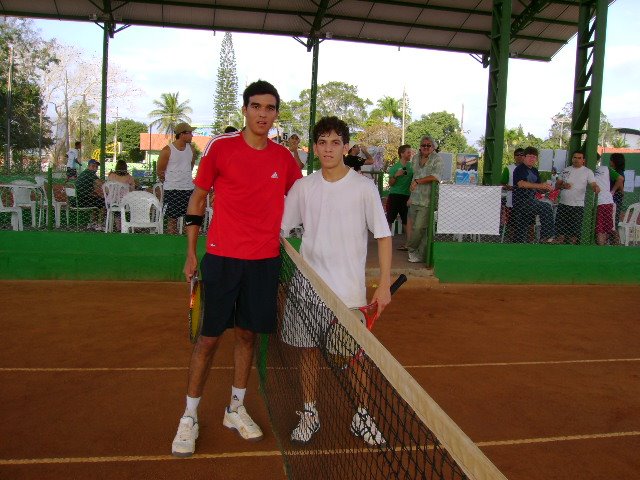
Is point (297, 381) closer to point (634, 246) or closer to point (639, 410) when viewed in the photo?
point (639, 410)

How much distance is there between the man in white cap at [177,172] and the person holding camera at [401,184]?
3.63m

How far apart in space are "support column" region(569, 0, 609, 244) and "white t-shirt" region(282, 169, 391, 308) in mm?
8809

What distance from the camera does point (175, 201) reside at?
9.18 meters

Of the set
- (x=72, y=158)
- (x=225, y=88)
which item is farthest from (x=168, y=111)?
(x=72, y=158)

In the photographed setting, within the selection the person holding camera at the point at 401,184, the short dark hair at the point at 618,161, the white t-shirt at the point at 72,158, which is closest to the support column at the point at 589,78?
the short dark hair at the point at 618,161

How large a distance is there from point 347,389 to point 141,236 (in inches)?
265

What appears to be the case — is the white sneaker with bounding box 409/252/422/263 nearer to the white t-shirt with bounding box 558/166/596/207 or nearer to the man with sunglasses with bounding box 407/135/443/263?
the man with sunglasses with bounding box 407/135/443/263

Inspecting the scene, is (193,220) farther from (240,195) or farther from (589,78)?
(589,78)

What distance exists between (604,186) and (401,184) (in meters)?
3.41

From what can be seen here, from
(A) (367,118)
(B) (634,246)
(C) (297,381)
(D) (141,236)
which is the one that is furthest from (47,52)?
(A) (367,118)

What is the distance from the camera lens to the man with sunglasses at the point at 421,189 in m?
9.46

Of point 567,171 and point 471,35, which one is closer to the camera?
point 567,171

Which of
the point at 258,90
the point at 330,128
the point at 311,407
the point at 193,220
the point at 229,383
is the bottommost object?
the point at 229,383

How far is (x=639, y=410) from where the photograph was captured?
4648 mm
